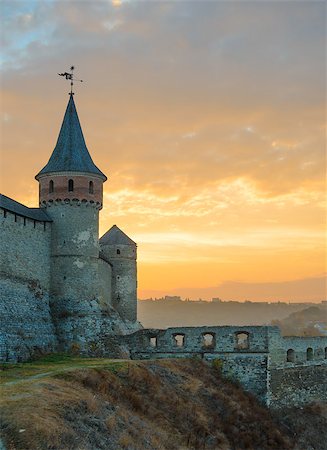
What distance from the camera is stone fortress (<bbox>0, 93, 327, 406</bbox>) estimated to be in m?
34.9

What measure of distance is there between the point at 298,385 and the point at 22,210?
20.5 meters

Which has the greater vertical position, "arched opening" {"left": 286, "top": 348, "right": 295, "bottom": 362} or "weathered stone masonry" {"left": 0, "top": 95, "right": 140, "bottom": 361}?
"weathered stone masonry" {"left": 0, "top": 95, "right": 140, "bottom": 361}

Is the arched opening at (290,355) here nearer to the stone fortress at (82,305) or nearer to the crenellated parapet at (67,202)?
the stone fortress at (82,305)

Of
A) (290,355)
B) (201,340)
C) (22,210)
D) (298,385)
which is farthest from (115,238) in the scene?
(298,385)

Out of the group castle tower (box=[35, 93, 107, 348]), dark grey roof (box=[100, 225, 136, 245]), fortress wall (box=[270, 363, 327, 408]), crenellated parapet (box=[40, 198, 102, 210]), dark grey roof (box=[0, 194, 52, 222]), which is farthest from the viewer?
dark grey roof (box=[100, 225, 136, 245])

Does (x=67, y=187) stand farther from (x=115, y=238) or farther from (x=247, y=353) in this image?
(x=247, y=353)

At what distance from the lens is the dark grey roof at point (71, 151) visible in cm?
3831

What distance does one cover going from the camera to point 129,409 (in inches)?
968

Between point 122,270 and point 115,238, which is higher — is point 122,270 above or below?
below

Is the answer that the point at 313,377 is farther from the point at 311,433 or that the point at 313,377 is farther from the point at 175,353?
the point at 175,353

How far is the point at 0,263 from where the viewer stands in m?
32.3

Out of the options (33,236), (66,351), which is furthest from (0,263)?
(66,351)

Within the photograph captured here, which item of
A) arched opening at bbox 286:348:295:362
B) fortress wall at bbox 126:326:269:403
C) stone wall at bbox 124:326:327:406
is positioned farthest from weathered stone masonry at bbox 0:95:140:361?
arched opening at bbox 286:348:295:362

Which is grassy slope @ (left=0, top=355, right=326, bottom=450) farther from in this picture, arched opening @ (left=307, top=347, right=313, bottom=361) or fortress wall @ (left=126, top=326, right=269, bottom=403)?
arched opening @ (left=307, top=347, right=313, bottom=361)
